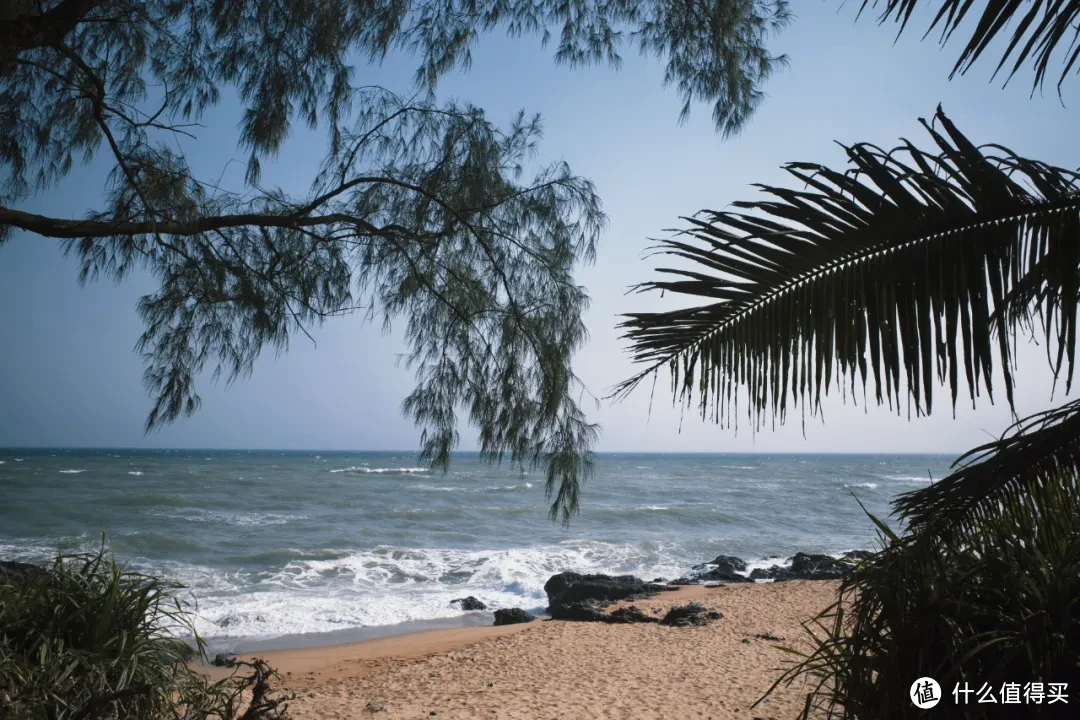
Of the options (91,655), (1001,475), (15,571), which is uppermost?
(1001,475)

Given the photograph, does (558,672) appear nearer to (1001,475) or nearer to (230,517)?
(1001,475)

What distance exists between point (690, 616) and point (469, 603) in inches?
157

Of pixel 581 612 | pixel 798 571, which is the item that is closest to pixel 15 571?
pixel 581 612

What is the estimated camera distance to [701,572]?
55.0 feet

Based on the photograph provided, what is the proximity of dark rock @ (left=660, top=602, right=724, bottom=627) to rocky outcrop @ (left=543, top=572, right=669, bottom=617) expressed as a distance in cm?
145

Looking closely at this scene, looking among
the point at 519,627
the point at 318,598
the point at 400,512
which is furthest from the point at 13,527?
the point at 519,627

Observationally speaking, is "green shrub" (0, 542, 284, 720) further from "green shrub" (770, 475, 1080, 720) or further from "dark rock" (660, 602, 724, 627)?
"dark rock" (660, 602, 724, 627)

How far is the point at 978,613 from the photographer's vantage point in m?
2.36

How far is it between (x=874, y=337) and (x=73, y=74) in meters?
5.69

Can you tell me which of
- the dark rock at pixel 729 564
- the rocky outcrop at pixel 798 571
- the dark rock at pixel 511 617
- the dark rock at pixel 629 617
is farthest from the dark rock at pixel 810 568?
the dark rock at pixel 511 617

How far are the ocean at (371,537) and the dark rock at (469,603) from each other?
262 millimetres

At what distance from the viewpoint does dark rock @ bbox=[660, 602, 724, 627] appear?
416 inches

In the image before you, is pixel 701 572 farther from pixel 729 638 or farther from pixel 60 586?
pixel 60 586

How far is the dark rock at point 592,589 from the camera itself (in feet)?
41.5
